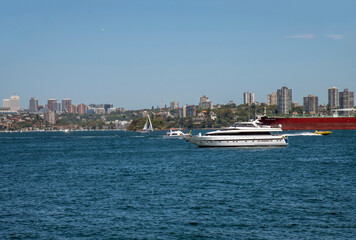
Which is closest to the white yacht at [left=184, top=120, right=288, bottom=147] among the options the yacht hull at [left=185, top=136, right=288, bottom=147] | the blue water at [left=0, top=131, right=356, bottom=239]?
the yacht hull at [left=185, top=136, right=288, bottom=147]

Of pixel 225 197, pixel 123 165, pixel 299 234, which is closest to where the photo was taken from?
pixel 299 234

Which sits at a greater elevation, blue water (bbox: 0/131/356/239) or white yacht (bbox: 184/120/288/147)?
white yacht (bbox: 184/120/288/147)

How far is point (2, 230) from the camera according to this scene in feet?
87.2

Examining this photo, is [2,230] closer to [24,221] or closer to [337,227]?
[24,221]

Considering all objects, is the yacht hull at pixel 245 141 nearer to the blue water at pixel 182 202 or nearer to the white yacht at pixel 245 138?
the white yacht at pixel 245 138

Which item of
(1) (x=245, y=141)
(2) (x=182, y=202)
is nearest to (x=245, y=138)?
(1) (x=245, y=141)

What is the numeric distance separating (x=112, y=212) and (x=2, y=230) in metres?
6.76

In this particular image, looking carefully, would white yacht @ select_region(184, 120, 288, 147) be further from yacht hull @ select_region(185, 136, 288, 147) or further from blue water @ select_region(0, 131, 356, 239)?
blue water @ select_region(0, 131, 356, 239)

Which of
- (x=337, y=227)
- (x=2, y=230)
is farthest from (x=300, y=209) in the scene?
(x=2, y=230)

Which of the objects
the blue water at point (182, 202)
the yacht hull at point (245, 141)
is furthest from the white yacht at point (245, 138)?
the blue water at point (182, 202)

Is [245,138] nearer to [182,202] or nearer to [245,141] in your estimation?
[245,141]

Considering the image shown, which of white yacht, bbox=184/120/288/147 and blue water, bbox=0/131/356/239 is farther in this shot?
white yacht, bbox=184/120/288/147

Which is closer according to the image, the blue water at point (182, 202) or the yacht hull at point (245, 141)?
the blue water at point (182, 202)

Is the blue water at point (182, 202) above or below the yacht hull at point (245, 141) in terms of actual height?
below
